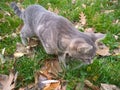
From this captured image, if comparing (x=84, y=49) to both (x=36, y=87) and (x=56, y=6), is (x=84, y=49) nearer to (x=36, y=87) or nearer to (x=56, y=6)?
(x=36, y=87)

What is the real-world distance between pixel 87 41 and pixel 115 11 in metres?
1.81

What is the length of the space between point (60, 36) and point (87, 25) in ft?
3.69

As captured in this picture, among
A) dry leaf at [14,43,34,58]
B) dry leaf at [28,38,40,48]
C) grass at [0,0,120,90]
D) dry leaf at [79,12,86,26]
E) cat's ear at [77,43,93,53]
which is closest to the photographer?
cat's ear at [77,43,93,53]

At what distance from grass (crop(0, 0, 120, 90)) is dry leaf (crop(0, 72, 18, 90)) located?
0.07m

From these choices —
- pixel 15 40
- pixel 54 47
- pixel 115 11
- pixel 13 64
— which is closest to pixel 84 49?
pixel 54 47

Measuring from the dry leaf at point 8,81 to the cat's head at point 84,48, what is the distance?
62 centimetres

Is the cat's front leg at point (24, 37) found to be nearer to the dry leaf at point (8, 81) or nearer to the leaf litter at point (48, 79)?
the leaf litter at point (48, 79)

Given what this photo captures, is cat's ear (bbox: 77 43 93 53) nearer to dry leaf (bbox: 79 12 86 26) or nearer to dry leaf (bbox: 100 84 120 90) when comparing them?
dry leaf (bbox: 100 84 120 90)

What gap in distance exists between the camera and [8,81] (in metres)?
3.13

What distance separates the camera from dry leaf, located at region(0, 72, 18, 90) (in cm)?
307

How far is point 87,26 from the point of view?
425 cm

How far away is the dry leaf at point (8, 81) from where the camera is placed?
10.1 ft

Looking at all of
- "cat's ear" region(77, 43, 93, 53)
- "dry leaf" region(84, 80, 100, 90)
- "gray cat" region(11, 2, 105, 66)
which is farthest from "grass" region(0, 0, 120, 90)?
"cat's ear" region(77, 43, 93, 53)

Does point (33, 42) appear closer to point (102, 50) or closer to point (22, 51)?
point (22, 51)
